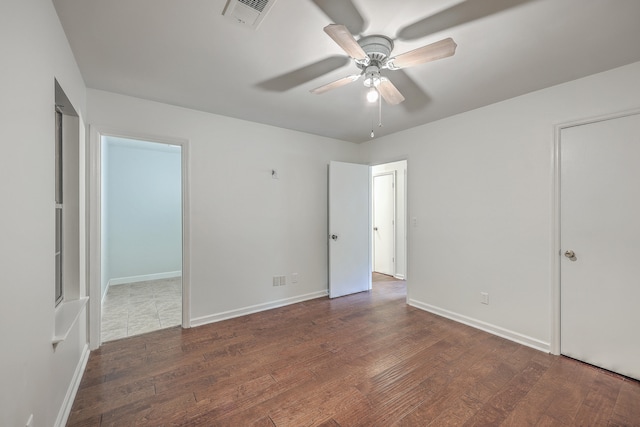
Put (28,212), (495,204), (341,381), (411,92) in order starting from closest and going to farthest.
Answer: (28,212) < (341,381) < (411,92) < (495,204)

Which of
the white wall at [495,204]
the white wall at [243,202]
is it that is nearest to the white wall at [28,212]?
the white wall at [243,202]

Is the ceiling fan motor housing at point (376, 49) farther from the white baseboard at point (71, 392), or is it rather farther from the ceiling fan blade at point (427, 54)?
the white baseboard at point (71, 392)

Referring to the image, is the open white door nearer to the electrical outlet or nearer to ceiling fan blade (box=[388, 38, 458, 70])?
the electrical outlet

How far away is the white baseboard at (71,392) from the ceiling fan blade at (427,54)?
2895 mm

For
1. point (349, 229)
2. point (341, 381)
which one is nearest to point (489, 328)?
point (341, 381)

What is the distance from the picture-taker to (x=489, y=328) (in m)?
2.88

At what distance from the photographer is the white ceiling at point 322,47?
1.52 meters

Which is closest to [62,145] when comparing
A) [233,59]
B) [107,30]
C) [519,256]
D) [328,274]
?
[107,30]

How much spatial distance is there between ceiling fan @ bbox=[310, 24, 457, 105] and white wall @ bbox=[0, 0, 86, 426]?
133 cm

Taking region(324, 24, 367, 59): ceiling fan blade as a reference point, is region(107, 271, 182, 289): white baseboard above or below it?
below

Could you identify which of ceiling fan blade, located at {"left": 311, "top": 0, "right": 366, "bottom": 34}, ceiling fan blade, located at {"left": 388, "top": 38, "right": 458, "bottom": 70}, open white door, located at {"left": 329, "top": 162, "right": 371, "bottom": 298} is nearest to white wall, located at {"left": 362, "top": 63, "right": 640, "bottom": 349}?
open white door, located at {"left": 329, "top": 162, "right": 371, "bottom": 298}

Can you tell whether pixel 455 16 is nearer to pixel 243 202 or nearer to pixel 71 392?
pixel 243 202

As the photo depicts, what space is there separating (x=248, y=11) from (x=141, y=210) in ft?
15.7

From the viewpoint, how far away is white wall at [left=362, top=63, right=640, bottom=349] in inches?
96.8
